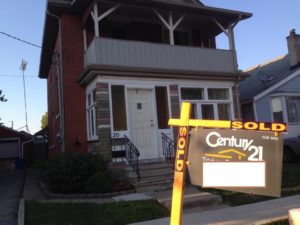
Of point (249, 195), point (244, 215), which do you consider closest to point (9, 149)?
point (249, 195)

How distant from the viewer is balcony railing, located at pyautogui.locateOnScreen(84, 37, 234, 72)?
12.5 m

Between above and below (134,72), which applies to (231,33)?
above

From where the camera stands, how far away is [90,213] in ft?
26.0

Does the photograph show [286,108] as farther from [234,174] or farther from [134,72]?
[234,174]

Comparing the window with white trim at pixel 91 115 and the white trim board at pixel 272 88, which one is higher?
the white trim board at pixel 272 88

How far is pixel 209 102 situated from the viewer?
14375mm

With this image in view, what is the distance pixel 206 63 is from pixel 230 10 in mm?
2427

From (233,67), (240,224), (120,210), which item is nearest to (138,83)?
(233,67)

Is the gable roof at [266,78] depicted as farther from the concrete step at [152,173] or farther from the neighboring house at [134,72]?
the concrete step at [152,173]

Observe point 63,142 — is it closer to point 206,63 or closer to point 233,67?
point 206,63

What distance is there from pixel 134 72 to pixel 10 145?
18.9 meters

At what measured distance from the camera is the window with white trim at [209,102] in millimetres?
14156

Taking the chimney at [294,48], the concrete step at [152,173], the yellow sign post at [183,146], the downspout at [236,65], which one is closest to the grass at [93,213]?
the concrete step at [152,173]

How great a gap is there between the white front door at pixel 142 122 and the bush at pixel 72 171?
2.03 metres
